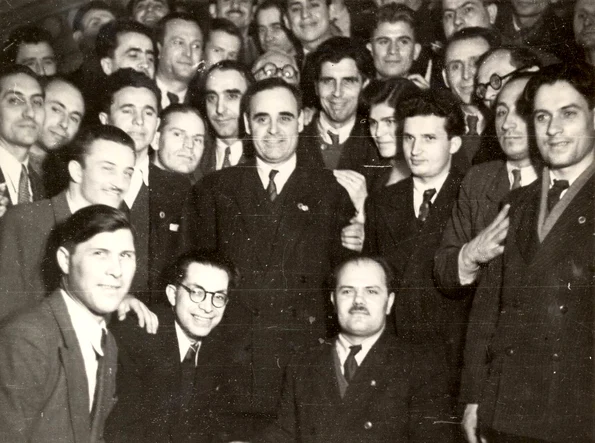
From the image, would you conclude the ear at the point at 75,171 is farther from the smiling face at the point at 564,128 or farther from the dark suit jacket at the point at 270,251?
the smiling face at the point at 564,128

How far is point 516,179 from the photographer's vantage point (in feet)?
9.73

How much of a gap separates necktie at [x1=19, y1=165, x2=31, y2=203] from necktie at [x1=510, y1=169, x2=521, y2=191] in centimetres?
174

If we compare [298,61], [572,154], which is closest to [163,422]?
[298,61]

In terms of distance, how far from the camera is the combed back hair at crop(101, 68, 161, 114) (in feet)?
10.4

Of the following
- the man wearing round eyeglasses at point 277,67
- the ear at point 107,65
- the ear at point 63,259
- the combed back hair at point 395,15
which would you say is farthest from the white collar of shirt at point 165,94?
the combed back hair at point 395,15

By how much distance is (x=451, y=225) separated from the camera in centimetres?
302

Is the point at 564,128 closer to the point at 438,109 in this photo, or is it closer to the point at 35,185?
the point at 438,109

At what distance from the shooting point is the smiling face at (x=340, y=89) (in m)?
3.18

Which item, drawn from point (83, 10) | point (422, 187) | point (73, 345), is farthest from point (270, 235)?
point (83, 10)

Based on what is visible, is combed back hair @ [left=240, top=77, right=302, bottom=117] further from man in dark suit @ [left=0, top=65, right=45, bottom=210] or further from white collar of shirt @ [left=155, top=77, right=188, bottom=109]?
man in dark suit @ [left=0, top=65, right=45, bottom=210]

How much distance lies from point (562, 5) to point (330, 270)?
126 cm

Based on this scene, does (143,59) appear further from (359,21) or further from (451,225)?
(451,225)

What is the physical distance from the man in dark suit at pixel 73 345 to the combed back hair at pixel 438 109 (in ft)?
3.55

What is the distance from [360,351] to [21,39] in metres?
1.70
